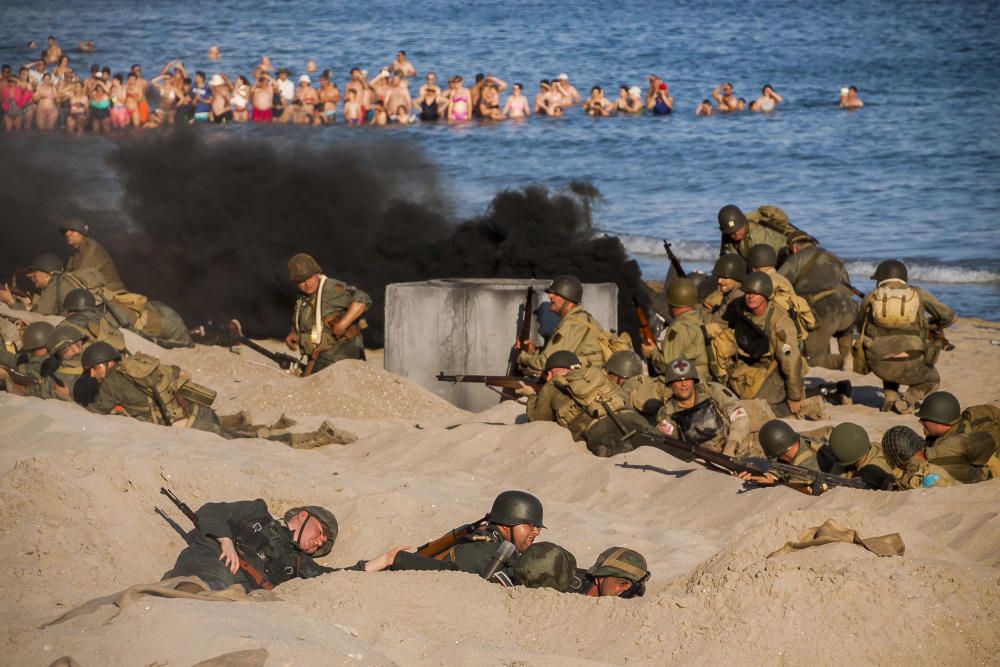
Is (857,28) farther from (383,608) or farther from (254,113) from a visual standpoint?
(383,608)

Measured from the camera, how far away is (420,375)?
517 inches

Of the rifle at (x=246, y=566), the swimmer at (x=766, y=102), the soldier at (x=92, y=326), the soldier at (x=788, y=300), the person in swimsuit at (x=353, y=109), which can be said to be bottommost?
the person in swimsuit at (x=353, y=109)

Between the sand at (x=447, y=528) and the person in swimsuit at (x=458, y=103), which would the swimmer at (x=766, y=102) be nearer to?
the person in swimsuit at (x=458, y=103)

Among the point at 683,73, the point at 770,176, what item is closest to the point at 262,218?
the point at 770,176

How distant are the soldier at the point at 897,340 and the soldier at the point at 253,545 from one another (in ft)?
19.9

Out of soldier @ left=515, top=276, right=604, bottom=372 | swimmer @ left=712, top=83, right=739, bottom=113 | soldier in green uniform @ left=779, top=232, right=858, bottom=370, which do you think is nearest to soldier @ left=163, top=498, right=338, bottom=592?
soldier @ left=515, top=276, right=604, bottom=372

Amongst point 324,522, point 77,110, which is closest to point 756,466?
point 324,522

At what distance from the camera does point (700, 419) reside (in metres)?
10.4

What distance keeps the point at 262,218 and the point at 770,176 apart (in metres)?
18.2

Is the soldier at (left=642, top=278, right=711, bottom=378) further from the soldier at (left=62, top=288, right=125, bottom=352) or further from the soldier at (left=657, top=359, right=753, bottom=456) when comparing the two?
the soldier at (left=62, top=288, right=125, bottom=352)

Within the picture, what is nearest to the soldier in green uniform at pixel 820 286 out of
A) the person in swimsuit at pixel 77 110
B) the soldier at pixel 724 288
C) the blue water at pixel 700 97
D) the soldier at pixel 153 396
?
the soldier at pixel 724 288

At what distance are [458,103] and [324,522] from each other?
3276cm

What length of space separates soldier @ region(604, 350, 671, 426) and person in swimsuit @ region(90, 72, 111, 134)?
1089 inches

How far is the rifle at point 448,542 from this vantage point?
25.3 feet
